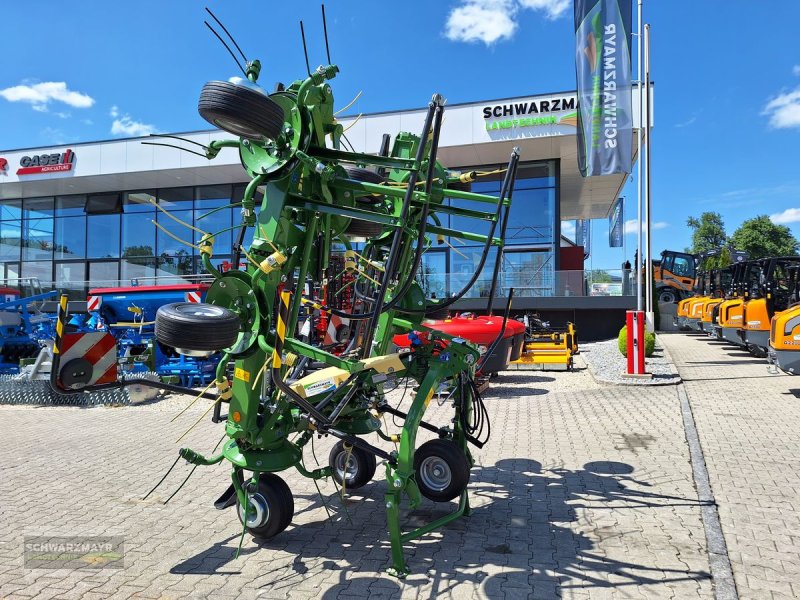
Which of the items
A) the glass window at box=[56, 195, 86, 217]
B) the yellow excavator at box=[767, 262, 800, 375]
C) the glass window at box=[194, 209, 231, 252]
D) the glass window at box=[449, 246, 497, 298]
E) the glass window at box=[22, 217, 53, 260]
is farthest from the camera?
the glass window at box=[22, 217, 53, 260]

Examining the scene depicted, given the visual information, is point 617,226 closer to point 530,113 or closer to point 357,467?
point 530,113

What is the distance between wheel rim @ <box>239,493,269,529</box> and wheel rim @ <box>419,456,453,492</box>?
1.25 meters

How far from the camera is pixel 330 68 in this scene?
13.7 feet

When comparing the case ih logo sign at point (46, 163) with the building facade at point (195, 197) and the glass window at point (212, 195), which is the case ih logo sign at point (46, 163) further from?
the glass window at point (212, 195)

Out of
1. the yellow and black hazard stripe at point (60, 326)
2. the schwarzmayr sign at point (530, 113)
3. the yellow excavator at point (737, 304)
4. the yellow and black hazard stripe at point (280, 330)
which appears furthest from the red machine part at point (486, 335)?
the schwarzmayr sign at point (530, 113)

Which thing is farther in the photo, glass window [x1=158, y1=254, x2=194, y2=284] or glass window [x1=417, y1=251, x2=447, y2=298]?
glass window [x1=158, y1=254, x2=194, y2=284]

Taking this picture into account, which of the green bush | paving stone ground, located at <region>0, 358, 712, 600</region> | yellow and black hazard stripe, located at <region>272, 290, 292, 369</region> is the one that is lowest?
paving stone ground, located at <region>0, 358, 712, 600</region>

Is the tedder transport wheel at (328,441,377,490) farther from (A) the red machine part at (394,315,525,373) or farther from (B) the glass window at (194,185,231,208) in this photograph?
(B) the glass window at (194,185,231,208)

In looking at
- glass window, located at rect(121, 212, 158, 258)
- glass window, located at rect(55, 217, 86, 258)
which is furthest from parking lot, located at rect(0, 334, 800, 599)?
glass window, located at rect(55, 217, 86, 258)

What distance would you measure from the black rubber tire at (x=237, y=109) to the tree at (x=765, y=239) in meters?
52.1

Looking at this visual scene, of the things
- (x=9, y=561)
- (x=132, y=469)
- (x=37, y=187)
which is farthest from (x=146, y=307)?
(x=37, y=187)

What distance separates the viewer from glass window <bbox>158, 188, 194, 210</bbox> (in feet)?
A: 81.7

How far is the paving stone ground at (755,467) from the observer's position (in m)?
3.67

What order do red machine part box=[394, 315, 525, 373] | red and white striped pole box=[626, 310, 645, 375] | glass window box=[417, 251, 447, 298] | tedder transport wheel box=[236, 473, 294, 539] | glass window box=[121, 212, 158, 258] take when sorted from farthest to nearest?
1. glass window box=[121, 212, 158, 258]
2. glass window box=[417, 251, 447, 298]
3. red and white striped pole box=[626, 310, 645, 375]
4. red machine part box=[394, 315, 525, 373]
5. tedder transport wheel box=[236, 473, 294, 539]
